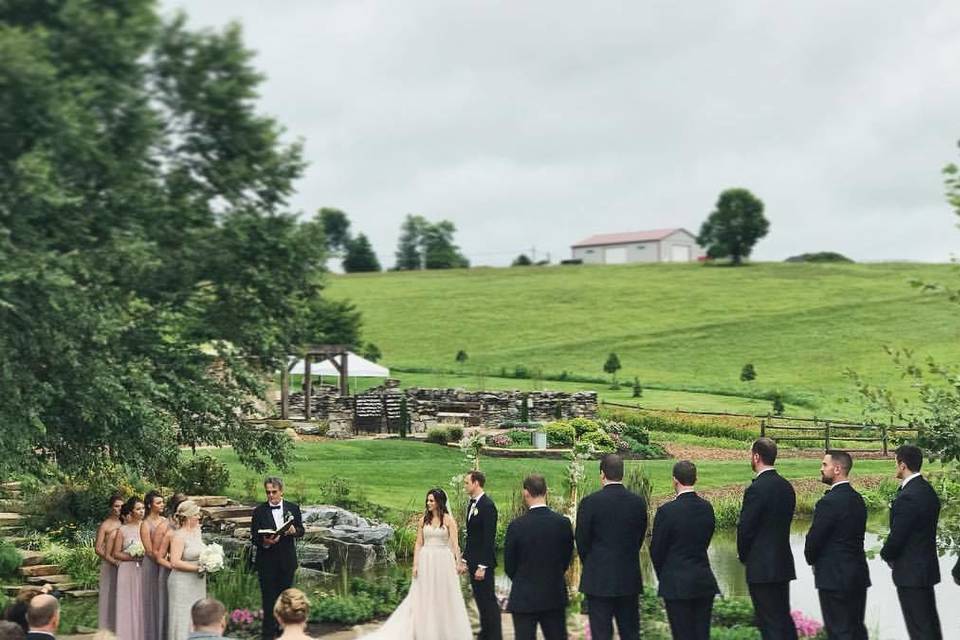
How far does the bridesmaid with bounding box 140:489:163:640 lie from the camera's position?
39.6 ft

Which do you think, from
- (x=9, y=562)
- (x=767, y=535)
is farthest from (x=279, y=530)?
(x=9, y=562)

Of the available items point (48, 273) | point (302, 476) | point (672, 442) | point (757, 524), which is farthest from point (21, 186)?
point (672, 442)

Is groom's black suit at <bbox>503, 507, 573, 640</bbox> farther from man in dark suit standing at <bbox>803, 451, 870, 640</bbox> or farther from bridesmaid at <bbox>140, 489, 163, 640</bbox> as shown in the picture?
bridesmaid at <bbox>140, 489, 163, 640</bbox>

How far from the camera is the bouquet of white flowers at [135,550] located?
40.0 ft

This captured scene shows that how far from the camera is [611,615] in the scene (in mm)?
10555

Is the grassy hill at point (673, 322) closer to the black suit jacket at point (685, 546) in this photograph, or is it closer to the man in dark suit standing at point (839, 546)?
the man in dark suit standing at point (839, 546)

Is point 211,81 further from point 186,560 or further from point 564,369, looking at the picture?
point 564,369

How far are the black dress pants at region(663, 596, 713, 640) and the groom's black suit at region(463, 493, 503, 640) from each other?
6.87 feet

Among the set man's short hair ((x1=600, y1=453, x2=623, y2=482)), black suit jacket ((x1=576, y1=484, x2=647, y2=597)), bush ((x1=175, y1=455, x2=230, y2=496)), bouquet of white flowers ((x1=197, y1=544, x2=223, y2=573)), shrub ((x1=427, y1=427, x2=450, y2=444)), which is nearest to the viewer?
man's short hair ((x1=600, y1=453, x2=623, y2=482))

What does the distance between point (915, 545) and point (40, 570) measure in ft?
39.0

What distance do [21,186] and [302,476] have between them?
688 inches

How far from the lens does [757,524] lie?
10.6 metres

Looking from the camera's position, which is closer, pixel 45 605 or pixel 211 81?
pixel 45 605

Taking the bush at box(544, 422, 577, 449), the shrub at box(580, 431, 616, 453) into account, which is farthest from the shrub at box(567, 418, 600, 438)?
the shrub at box(580, 431, 616, 453)
